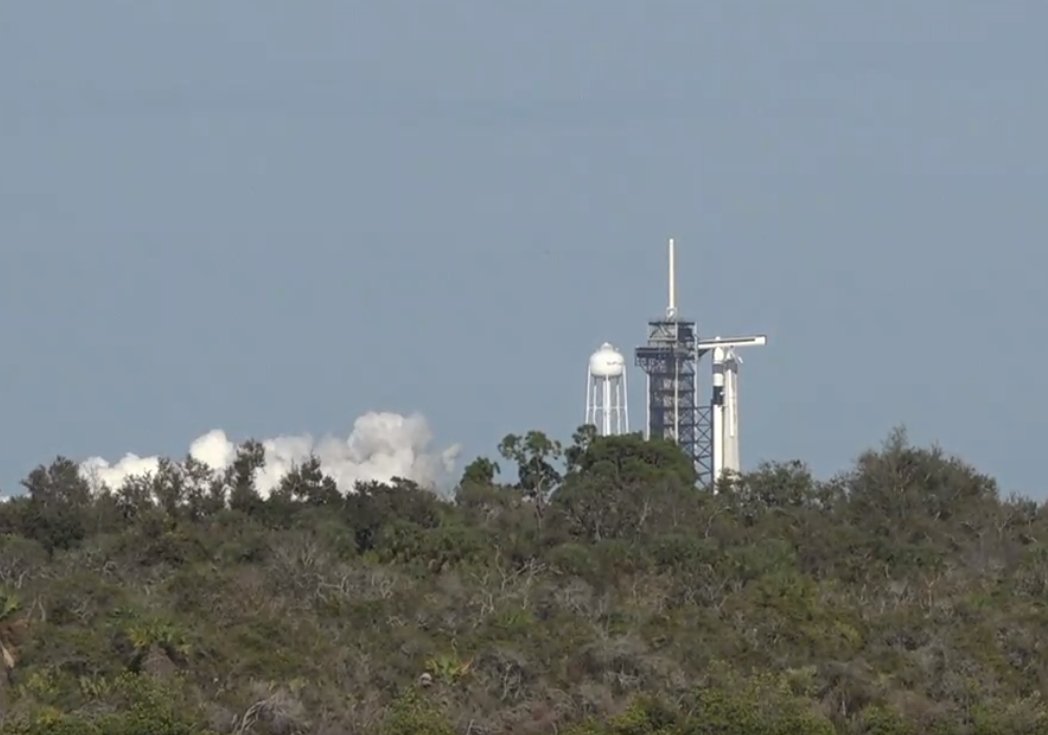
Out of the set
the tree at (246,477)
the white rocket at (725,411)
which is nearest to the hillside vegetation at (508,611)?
the tree at (246,477)

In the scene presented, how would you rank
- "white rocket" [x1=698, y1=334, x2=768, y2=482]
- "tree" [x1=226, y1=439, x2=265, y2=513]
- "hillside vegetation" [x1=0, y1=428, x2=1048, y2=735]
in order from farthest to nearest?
"white rocket" [x1=698, y1=334, x2=768, y2=482]
"tree" [x1=226, y1=439, x2=265, y2=513]
"hillside vegetation" [x1=0, y1=428, x2=1048, y2=735]

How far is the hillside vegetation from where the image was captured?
145 ft

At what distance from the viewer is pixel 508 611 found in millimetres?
48156

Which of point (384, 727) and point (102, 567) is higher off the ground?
point (102, 567)

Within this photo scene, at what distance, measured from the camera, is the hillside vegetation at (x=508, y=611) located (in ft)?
145

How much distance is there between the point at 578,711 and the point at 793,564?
1137 cm

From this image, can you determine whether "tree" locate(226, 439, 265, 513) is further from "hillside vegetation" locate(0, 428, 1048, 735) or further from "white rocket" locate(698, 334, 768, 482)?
"white rocket" locate(698, 334, 768, 482)

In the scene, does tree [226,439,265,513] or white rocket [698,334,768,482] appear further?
white rocket [698,334,768,482]

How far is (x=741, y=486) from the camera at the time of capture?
2562 inches

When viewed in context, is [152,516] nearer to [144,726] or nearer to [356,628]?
[356,628]

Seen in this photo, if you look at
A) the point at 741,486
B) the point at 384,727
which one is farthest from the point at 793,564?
the point at 384,727

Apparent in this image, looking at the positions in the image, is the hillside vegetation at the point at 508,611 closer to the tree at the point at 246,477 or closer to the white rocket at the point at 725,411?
the tree at the point at 246,477

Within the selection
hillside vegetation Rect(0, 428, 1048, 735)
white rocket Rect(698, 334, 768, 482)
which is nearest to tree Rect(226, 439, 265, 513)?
hillside vegetation Rect(0, 428, 1048, 735)

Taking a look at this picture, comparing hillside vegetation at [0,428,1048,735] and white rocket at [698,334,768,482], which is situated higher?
white rocket at [698,334,768,482]
